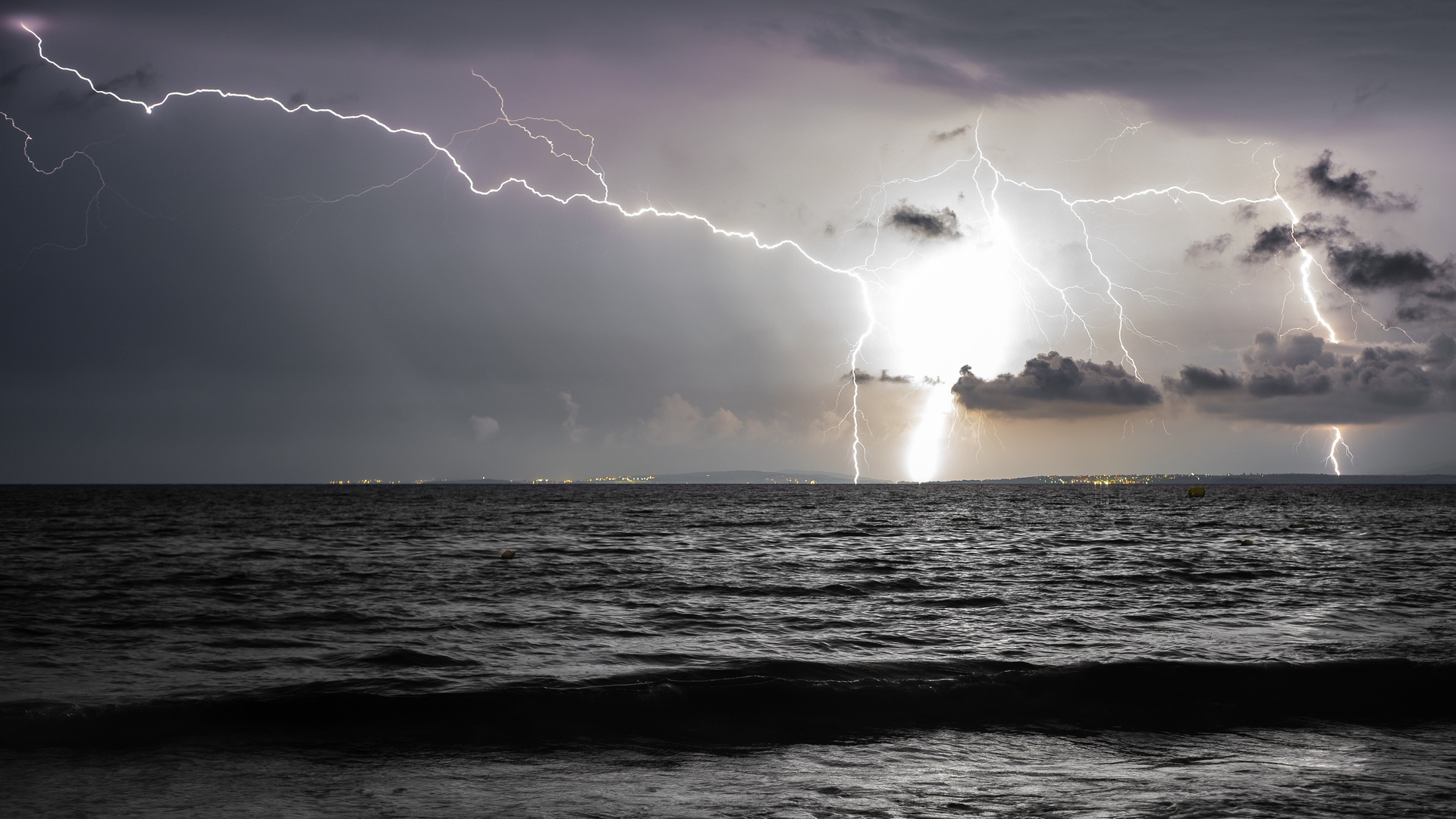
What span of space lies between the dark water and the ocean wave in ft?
0.18

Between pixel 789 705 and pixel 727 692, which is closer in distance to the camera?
pixel 789 705

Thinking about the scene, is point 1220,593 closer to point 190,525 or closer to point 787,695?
point 787,695

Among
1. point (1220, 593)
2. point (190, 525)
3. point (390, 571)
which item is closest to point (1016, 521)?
point (1220, 593)

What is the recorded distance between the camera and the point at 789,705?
11.3 metres

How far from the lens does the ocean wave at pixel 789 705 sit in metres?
10.3

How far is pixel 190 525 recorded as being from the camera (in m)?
58.4

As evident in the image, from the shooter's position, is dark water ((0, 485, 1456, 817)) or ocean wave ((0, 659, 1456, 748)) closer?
dark water ((0, 485, 1456, 817))

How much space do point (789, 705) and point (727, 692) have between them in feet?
2.88

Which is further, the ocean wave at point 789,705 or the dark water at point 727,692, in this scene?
the ocean wave at point 789,705

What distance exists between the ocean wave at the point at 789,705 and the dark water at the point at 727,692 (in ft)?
0.18

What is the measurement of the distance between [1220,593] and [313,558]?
106ft

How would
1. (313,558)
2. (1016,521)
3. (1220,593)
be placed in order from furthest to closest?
(1016,521) < (313,558) < (1220,593)

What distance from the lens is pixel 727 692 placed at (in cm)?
1156

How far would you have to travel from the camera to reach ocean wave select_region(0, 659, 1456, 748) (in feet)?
33.9
